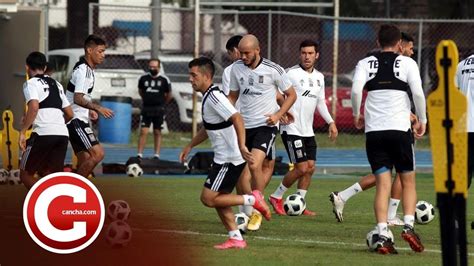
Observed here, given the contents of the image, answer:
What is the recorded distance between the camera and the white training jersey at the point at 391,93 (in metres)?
12.5

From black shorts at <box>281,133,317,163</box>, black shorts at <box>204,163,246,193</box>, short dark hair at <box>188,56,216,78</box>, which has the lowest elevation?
black shorts at <box>204,163,246,193</box>

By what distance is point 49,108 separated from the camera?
16.5 meters

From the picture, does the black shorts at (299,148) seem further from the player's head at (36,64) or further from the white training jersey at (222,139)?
the white training jersey at (222,139)

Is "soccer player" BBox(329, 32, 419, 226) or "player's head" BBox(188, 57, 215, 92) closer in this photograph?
"player's head" BBox(188, 57, 215, 92)

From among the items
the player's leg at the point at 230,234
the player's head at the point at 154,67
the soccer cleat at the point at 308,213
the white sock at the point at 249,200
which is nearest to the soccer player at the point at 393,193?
the soccer cleat at the point at 308,213

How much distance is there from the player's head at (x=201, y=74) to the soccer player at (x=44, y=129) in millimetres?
4198

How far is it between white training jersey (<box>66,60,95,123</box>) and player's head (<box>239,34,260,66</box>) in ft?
11.1

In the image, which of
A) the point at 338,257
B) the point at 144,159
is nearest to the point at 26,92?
the point at 338,257

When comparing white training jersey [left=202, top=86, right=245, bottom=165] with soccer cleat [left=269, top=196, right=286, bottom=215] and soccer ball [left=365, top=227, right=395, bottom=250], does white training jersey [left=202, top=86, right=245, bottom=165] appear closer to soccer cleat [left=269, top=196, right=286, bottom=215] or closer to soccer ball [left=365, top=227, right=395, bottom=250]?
soccer ball [left=365, top=227, right=395, bottom=250]

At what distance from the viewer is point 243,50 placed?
1433cm

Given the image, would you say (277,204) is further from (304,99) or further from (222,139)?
(222,139)

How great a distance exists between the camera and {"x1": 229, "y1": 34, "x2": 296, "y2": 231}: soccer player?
14.6 m

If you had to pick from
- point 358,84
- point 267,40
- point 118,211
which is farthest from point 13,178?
point 267,40

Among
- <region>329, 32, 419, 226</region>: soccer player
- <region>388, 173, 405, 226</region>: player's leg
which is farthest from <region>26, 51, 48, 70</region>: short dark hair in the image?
<region>388, 173, 405, 226</region>: player's leg
